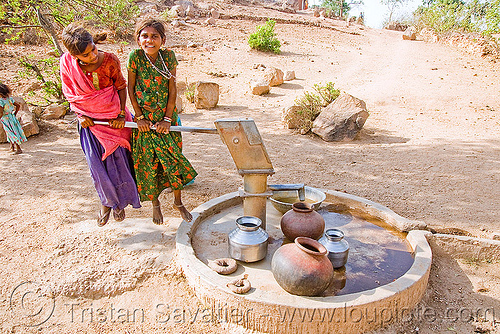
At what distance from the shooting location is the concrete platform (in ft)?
6.66

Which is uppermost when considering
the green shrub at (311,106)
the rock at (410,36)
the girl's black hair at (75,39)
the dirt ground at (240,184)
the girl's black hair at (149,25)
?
the rock at (410,36)

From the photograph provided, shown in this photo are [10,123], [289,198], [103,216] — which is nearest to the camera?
[103,216]

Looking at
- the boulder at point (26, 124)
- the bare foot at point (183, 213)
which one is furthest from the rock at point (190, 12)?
the bare foot at point (183, 213)

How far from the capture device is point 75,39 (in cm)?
230

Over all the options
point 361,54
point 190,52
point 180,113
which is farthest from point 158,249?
point 361,54

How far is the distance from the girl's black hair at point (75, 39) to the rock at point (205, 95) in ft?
17.8

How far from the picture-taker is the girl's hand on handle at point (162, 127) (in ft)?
8.77

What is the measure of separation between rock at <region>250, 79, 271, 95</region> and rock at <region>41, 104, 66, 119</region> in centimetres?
432

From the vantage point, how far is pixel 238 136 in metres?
2.53

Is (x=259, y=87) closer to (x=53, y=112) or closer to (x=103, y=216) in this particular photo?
(x=53, y=112)

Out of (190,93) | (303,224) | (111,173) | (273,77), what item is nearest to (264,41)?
(273,77)

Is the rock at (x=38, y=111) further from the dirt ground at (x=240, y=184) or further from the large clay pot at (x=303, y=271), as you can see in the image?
the large clay pot at (x=303, y=271)

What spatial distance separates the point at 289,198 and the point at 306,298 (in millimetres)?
1493

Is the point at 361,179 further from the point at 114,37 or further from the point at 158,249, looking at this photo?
the point at 114,37
